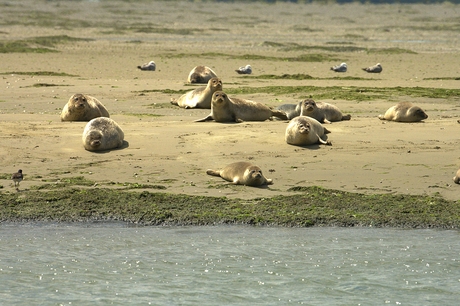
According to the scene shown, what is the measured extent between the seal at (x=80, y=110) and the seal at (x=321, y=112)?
2821 millimetres

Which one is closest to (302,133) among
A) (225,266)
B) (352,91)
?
(225,266)

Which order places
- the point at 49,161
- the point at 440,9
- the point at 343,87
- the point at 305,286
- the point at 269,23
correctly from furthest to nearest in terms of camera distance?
the point at 440,9
the point at 269,23
the point at 343,87
the point at 49,161
the point at 305,286

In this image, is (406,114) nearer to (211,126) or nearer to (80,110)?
(211,126)

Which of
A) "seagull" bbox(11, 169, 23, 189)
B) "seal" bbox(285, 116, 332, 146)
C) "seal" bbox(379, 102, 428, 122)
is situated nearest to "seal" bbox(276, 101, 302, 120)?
"seal" bbox(379, 102, 428, 122)

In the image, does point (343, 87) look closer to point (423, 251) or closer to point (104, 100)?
point (104, 100)

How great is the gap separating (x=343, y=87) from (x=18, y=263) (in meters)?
10.0

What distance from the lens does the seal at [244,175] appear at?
8.20m

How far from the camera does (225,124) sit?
1148cm

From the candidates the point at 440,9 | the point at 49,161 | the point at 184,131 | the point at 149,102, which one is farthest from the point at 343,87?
the point at 440,9

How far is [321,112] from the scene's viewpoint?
458 inches

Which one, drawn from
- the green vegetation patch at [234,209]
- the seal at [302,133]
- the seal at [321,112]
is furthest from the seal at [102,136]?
the seal at [321,112]

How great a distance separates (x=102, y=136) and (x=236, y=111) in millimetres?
2723

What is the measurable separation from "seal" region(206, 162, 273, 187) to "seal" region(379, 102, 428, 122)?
12.3ft

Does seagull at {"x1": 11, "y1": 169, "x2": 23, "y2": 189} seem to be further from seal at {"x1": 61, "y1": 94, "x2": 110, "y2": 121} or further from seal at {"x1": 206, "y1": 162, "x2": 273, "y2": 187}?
seal at {"x1": 61, "y1": 94, "x2": 110, "y2": 121}
